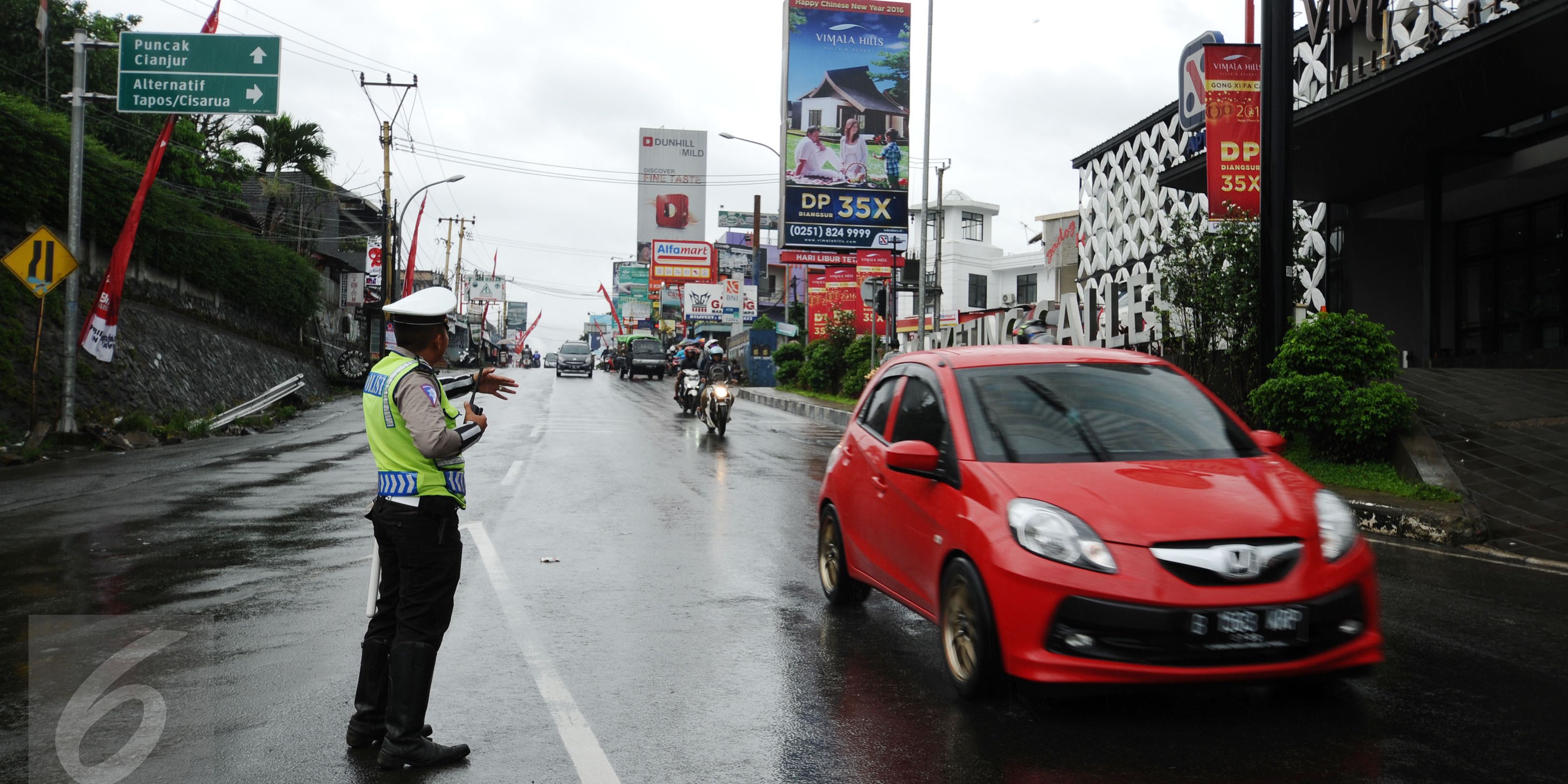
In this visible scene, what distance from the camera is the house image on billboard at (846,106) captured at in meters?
34.3

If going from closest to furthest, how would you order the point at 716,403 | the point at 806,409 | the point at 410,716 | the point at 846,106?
the point at 410,716 → the point at 716,403 → the point at 806,409 → the point at 846,106

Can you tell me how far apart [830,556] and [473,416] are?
10.1 ft

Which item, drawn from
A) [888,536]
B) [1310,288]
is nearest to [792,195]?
[1310,288]

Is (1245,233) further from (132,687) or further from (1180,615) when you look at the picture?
(132,687)

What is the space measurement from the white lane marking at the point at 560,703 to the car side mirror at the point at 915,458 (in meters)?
1.78

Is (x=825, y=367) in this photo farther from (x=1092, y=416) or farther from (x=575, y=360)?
(x=1092, y=416)

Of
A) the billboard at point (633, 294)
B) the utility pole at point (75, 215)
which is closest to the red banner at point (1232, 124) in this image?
the utility pole at point (75, 215)

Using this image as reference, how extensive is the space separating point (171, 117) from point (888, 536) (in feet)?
59.2

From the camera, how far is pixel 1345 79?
20.1 m

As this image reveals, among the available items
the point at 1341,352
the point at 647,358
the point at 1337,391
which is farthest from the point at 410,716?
the point at 647,358

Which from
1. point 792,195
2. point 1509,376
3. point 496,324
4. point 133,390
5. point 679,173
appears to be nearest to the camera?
→ point 1509,376

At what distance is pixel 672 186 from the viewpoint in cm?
10212

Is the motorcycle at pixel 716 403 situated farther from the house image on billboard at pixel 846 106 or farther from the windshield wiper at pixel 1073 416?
the windshield wiper at pixel 1073 416

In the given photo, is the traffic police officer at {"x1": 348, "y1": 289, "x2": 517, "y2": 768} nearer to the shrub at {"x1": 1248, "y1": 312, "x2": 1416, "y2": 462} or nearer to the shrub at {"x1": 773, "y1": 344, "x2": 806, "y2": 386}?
the shrub at {"x1": 1248, "y1": 312, "x2": 1416, "y2": 462}
